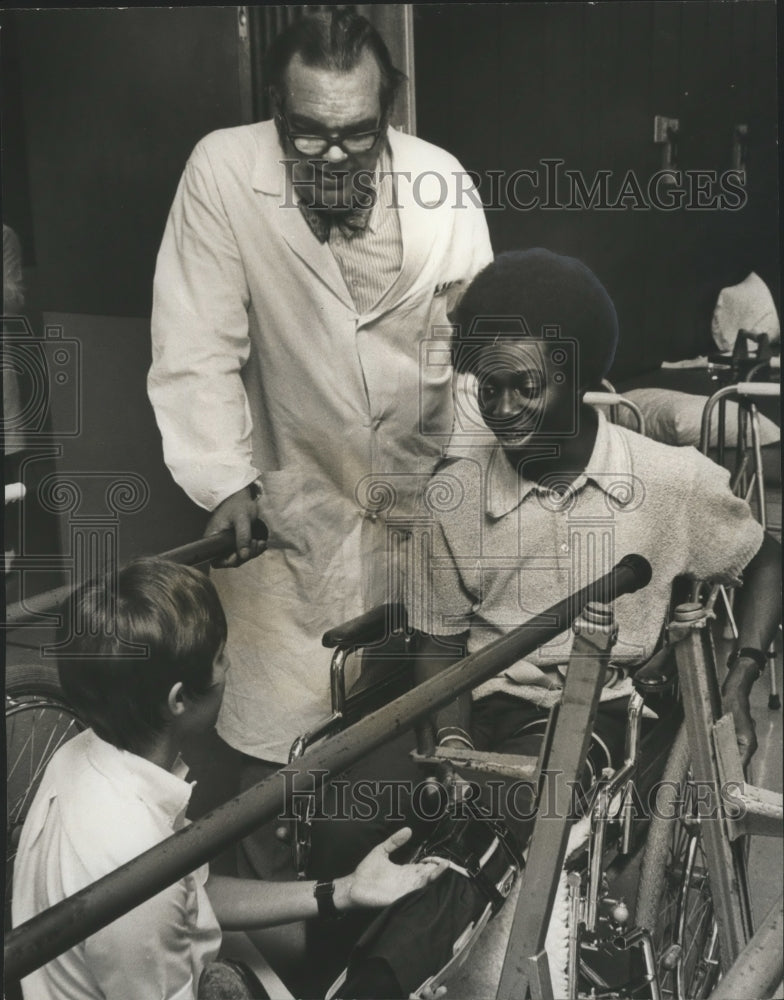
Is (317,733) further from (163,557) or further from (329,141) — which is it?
(329,141)

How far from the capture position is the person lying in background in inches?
64.5

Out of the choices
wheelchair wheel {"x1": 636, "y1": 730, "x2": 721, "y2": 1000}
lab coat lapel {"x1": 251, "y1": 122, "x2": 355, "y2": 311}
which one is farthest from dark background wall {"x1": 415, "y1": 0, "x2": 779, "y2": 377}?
wheelchair wheel {"x1": 636, "y1": 730, "x2": 721, "y2": 1000}

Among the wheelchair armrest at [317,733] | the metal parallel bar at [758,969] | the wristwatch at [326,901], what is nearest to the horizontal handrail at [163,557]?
the wheelchair armrest at [317,733]

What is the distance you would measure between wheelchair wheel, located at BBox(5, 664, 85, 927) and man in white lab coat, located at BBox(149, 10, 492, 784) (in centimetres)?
28

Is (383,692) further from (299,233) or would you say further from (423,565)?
(299,233)

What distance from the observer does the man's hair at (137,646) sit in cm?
170

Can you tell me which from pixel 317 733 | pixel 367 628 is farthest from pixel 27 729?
pixel 367 628

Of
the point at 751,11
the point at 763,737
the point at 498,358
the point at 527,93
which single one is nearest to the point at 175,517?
the point at 498,358

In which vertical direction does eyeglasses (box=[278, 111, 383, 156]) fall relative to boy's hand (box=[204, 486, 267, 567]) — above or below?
above

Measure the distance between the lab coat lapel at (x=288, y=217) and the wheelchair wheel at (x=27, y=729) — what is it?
2.62 feet

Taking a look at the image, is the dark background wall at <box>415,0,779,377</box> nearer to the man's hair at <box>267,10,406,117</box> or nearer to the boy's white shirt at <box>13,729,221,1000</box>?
the man's hair at <box>267,10,406,117</box>

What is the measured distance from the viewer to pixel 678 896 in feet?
6.60

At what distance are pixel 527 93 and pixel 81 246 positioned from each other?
0.80 metres

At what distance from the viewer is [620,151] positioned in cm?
181
